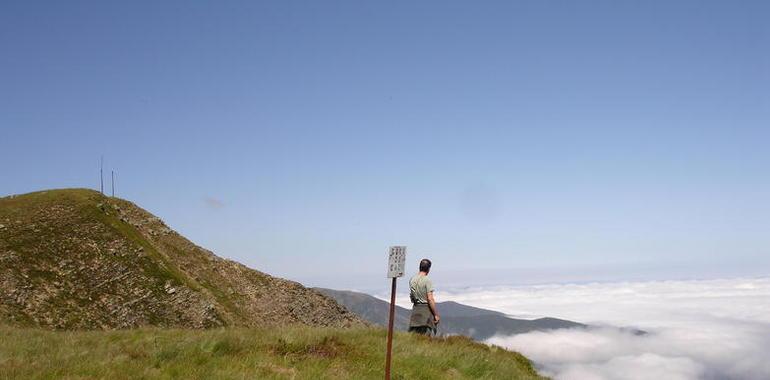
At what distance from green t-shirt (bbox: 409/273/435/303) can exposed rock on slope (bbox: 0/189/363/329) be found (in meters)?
22.1

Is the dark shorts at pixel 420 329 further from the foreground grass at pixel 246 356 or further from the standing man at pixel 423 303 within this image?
the foreground grass at pixel 246 356

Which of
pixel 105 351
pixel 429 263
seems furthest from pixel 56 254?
pixel 429 263

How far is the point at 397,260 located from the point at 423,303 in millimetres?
5021

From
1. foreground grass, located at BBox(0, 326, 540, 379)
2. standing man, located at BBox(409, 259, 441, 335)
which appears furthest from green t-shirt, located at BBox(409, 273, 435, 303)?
foreground grass, located at BBox(0, 326, 540, 379)

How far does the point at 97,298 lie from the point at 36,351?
71.6 feet

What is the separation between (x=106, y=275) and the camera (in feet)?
118

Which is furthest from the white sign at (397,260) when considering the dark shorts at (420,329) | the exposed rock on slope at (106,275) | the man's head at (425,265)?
the exposed rock on slope at (106,275)

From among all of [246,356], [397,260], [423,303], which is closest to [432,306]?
[423,303]

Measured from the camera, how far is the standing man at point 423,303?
17078 mm

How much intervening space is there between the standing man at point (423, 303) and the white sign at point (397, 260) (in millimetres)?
4106

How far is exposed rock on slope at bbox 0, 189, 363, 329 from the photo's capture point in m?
31.6

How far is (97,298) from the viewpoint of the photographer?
33594mm

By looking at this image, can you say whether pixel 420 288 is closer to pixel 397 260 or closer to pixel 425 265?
pixel 425 265

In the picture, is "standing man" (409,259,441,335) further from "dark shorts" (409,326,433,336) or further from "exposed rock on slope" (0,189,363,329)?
"exposed rock on slope" (0,189,363,329)
